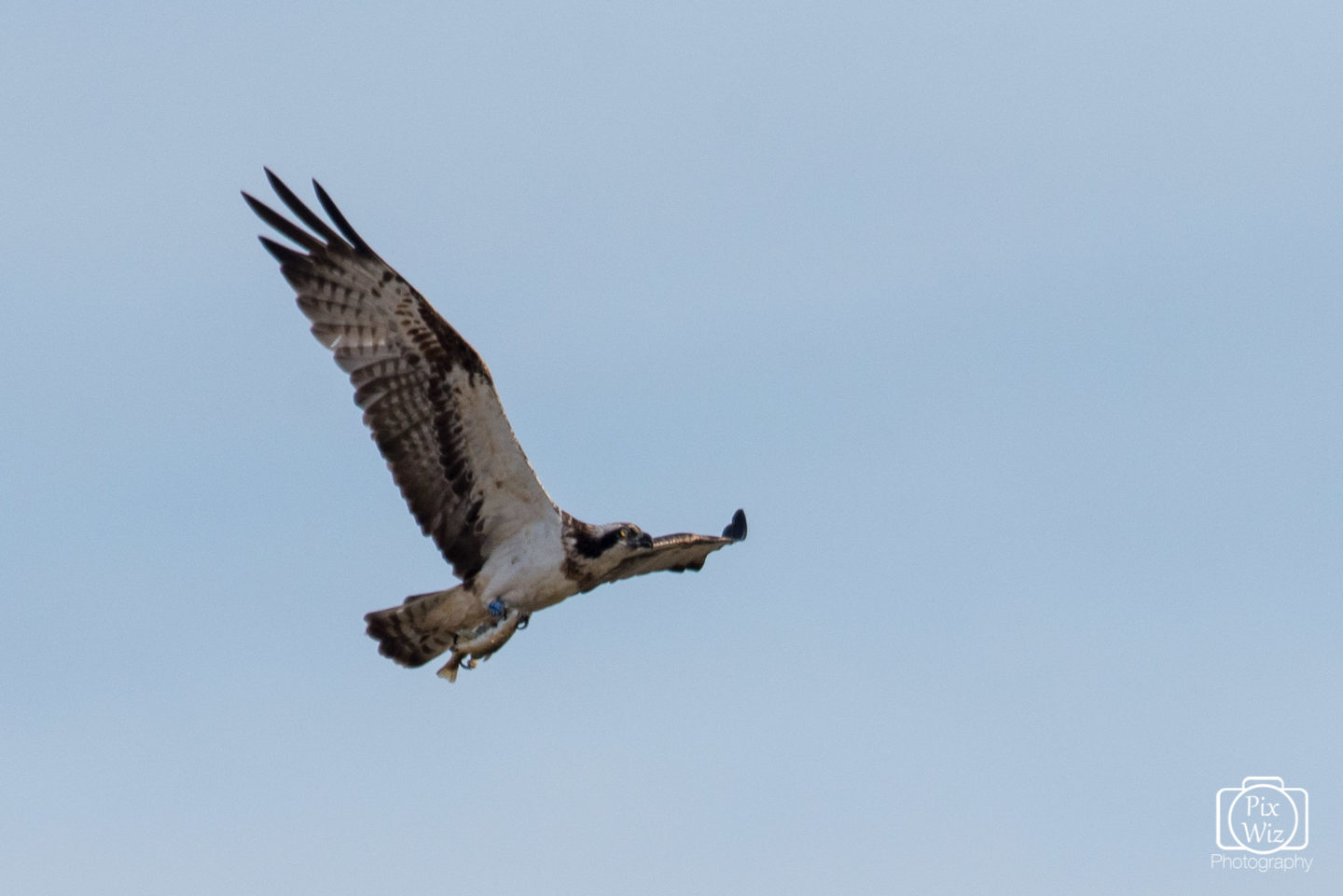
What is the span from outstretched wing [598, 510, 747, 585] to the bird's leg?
78 centimetres

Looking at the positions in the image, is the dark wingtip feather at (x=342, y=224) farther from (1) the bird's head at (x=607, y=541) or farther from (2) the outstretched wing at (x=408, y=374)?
(1) the bird's head at (x=607, y=541)

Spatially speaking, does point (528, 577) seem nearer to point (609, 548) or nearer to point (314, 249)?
point (609, 548)

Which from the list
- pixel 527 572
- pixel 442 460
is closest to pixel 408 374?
pixel 442 460

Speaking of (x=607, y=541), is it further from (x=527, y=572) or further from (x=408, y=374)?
(x=408, y=374)

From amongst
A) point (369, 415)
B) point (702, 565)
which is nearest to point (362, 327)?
point (369, 415)

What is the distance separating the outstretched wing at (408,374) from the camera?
3156cm

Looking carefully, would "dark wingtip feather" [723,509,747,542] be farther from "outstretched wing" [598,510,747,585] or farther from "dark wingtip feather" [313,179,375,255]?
"dark wingtip feather" [313,179,375,255]

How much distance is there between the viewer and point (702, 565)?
110ft

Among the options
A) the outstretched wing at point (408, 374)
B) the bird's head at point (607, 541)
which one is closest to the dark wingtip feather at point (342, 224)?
the outstretched wing at point (408, 374)

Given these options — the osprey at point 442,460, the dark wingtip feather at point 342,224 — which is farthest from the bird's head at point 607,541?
the dark wingtip feather at point 342,224

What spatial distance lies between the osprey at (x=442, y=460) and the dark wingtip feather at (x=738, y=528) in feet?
5.68

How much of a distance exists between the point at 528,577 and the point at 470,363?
147 centimetres

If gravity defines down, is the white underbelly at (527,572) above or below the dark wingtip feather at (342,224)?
below

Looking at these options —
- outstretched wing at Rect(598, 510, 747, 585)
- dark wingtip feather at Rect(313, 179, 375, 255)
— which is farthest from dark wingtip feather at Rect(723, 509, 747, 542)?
dark wingtip feather at Rect(313, 179, 375, 255)
